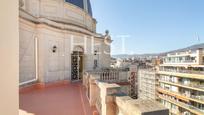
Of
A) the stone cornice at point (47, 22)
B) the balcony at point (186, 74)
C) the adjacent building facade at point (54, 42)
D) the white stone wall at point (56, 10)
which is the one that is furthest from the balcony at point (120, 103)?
the balcony at point (186, 74)

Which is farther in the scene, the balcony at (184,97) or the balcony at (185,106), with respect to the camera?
the balcony at (184,97)

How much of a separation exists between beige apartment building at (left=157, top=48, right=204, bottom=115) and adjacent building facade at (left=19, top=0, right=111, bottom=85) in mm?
17789

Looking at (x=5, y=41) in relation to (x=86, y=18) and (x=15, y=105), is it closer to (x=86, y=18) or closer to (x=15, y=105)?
(x=15, y=105)

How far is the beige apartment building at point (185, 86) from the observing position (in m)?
24.4

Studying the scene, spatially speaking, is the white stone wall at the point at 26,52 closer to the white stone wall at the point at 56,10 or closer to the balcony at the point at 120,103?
the white stone wall at the point at 56,10

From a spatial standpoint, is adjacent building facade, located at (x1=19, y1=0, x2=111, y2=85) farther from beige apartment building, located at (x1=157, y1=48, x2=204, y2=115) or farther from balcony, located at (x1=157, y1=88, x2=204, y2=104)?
beige apartment building, located at (x1=157, y1=48, x2=204, y2=115)

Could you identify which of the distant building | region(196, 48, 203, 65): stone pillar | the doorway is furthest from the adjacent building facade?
the distant building

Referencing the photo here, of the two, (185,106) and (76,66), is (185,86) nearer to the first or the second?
(185,106)

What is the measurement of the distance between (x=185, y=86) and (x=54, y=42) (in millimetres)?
24476

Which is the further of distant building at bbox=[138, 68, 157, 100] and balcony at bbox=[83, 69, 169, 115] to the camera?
distant building at bbox=[138, 68, 157, 100]

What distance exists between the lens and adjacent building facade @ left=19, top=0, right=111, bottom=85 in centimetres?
767

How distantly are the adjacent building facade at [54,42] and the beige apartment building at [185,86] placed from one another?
17789mm

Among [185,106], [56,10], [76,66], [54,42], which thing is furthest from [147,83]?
[54,42]

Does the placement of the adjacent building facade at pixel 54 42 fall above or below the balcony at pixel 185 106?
above
